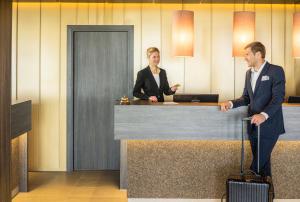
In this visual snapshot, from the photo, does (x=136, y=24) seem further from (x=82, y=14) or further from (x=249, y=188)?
(x=249, y=188)

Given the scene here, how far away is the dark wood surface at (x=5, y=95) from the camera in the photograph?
2023 millimetres

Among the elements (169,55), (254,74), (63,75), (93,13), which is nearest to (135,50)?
(169,55)

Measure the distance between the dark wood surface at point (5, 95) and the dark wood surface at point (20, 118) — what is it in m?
3.07

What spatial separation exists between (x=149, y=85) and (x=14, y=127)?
1622 millimetres

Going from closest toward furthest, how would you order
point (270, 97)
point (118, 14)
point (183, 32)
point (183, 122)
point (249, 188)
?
point (249, 188) < point (270, 97) < point (183, 122) < point (183, 32) < point (118, 14)

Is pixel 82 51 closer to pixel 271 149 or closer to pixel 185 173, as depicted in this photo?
pixel 185 173

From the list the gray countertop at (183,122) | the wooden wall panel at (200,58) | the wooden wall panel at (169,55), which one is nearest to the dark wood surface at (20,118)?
the gray countertop at (183,122)

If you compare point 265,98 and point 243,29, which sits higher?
point 243,29

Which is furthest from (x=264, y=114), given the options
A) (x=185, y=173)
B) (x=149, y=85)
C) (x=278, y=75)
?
(x=149, y=85)

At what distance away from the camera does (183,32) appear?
220 inches

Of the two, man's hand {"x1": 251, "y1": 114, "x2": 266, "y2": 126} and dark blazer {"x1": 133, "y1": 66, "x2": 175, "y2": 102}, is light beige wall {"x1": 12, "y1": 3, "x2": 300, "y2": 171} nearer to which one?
dark blazer {"x1": 133, "y1": 66, "x2": 175, "y2": 102}

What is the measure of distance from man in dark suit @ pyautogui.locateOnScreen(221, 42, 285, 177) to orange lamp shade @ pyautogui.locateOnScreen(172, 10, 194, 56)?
55.0 inches

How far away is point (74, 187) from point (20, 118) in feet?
3.82

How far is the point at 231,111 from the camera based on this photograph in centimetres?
449
